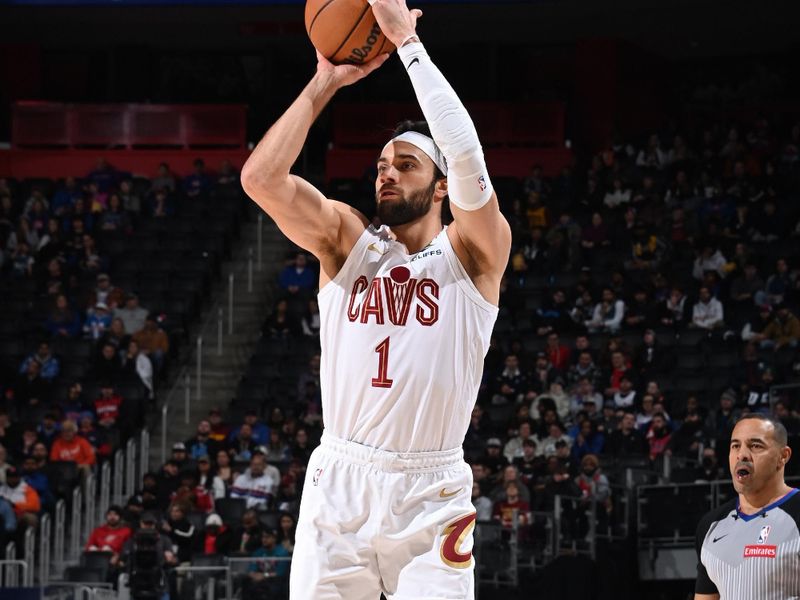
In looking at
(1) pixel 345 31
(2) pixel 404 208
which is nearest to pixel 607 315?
(2) pixel 404 208

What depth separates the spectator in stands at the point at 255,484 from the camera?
14602 mm

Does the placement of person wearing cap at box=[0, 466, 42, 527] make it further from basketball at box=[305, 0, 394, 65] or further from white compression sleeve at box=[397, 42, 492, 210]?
white compression sleeve at box=[397, 42, 492, 210]

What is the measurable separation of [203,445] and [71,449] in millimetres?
1492

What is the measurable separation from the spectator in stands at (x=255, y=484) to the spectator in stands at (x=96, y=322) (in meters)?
4.40

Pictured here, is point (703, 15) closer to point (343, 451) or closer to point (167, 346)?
point (167, 346)

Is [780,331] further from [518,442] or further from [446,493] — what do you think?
[446,493]

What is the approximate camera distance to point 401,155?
4996 mm

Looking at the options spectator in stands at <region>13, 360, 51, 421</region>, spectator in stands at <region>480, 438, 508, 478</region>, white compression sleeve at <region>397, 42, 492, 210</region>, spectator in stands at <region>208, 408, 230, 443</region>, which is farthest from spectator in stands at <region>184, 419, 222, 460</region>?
white compression sleeve at <region>397, 42, 492, 210</region>

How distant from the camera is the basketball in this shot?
4820 millimetres

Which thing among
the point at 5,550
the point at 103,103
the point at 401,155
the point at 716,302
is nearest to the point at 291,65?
the point at 103,103

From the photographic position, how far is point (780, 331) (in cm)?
1591

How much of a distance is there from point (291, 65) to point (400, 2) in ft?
72.9

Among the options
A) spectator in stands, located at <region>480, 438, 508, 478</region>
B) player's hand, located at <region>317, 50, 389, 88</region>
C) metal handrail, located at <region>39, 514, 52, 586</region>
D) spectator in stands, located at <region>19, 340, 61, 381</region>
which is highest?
player's hand, located at <region>317, 50, 389, 88</region>

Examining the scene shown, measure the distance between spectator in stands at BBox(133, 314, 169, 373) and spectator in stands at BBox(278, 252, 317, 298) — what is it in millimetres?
1977
